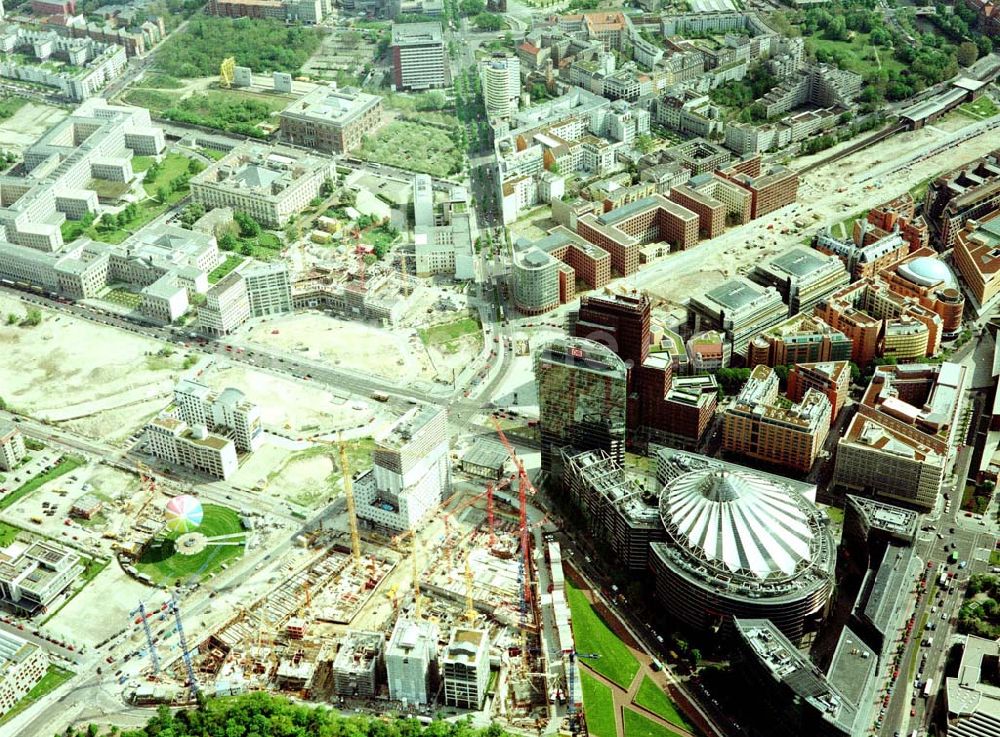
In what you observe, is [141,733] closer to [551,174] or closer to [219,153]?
[551,174]

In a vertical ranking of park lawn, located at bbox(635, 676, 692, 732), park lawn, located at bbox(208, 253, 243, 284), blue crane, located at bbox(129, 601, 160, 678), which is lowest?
park lawn, located at bbox(635, 676, 692, 732)

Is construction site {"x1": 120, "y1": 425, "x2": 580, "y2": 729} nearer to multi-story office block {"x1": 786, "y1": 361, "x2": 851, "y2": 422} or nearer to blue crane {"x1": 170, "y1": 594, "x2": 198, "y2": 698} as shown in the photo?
blue crane {"x1": 170, "y1": 594, "x2": 198, "y2": 698}

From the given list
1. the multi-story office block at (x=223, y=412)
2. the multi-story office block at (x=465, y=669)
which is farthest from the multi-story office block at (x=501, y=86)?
the multi-story office block at (x=465, y=669)

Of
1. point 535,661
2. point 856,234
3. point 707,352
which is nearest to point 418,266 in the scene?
point 707,352

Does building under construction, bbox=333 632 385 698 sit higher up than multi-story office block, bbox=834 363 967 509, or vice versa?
multi-story office block, bbox=834 363 967 509

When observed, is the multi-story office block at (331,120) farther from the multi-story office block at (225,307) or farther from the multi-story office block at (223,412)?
the multi-story office block at (223,412)

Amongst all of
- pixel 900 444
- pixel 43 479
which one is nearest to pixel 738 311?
pixel 900 444

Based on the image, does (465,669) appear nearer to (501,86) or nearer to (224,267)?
(224,267)

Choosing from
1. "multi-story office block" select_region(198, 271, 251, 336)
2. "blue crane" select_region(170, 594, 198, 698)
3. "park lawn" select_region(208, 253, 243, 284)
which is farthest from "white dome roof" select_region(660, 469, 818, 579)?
"park lawn" select_region(208, 253, 243, 284)
